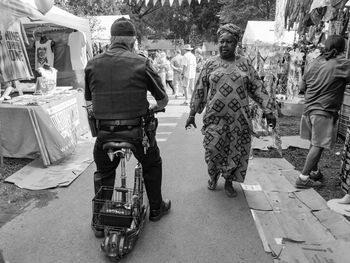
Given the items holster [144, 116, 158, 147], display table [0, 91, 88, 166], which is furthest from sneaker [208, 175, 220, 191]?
display table [0, 91, 88, 166]

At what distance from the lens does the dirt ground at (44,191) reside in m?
4.19

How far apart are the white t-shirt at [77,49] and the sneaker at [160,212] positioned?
685cm

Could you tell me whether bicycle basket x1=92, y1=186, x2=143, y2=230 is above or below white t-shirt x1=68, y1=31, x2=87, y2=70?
below

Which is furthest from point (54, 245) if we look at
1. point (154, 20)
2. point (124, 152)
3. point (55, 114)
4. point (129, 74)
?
point (154, 20)

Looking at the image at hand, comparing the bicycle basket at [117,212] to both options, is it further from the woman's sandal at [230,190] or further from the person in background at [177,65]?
the person in background at [177,65]

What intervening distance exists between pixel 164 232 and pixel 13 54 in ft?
12.5

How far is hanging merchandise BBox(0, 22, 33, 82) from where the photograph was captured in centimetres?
523

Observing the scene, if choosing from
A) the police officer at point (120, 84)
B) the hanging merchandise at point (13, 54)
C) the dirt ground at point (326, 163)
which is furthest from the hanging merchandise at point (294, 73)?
the police officer at point (120, 84)

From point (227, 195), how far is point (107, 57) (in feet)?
7.46

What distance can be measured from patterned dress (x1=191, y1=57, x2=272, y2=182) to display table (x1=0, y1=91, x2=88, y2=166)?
2551 mm

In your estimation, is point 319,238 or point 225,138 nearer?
point 319,238

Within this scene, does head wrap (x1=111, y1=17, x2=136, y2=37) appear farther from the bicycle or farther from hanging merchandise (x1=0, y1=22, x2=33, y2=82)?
hanging merchandise (x1=0, y1=22, x2=33, y2=82)

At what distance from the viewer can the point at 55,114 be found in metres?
5.75

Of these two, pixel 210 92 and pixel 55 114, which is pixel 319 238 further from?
pixel 55 114
